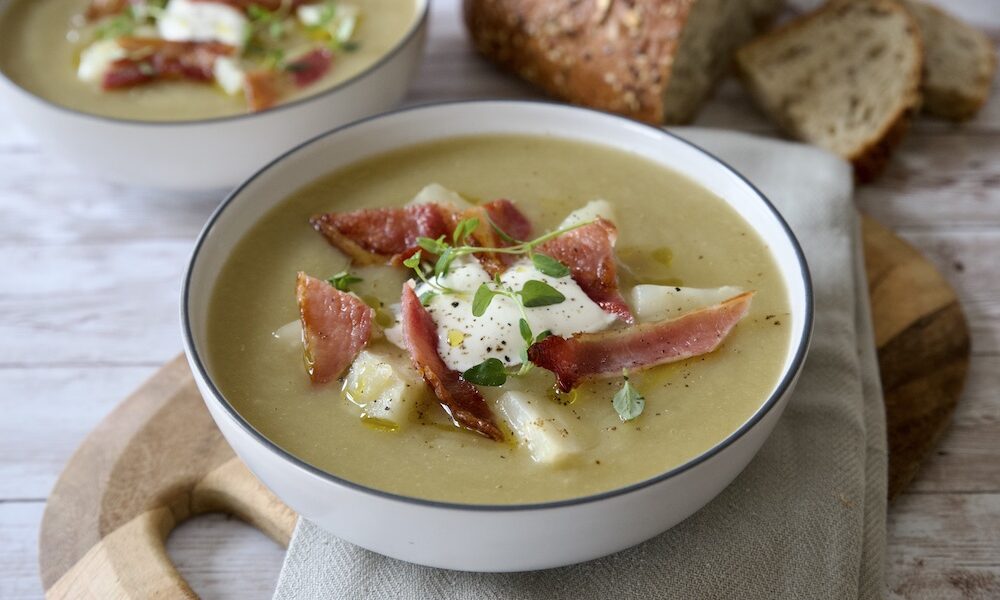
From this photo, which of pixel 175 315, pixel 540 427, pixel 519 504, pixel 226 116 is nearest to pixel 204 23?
pixel 226 116

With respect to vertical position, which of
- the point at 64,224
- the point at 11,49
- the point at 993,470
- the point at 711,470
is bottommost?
the point at 64,224

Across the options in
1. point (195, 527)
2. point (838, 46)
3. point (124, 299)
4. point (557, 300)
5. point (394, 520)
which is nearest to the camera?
point (394, 520)

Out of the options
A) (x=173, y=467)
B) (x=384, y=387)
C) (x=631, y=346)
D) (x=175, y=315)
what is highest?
(x=631, y=346)

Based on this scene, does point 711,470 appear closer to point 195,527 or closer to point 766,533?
point 766,533

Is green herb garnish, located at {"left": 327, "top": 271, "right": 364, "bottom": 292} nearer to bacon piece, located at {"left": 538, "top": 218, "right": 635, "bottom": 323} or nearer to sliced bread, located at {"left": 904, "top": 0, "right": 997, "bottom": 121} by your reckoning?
bacon piece, located at {"left": 538, "top": 218, "right": 635, "bottom": 323}

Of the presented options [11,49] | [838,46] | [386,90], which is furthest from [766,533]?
[11,49]

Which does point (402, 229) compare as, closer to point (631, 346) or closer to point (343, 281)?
point (343, 281)

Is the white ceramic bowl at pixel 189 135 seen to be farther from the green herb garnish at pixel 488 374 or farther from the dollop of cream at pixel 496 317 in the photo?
the green herb garnish at pixel 488 374
